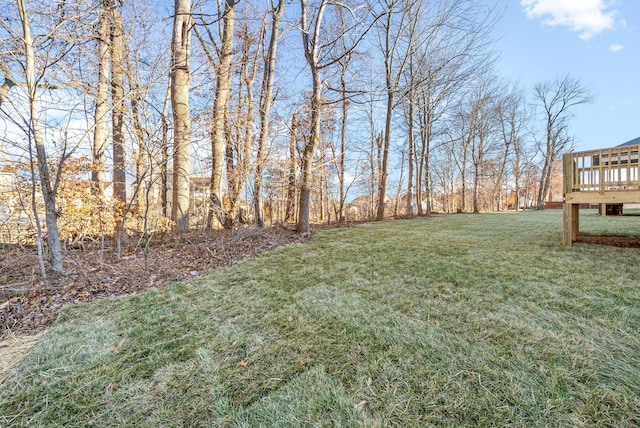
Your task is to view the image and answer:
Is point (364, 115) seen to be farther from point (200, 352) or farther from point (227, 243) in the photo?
point (200, 352)

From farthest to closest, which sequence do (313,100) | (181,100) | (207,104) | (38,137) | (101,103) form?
1. (207,104)
2. (313,100)
3. (181,100)
4. (101,103)
5. (38,137)

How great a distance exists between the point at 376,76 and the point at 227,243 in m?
9.53

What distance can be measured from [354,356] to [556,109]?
25126 mm

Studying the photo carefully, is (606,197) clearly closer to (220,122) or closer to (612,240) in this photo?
(612,240)

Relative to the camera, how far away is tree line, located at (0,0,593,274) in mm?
2875

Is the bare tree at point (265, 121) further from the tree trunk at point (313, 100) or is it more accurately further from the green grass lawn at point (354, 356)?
the green grass lawn at point (354, 356)

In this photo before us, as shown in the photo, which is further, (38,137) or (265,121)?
(265,121)

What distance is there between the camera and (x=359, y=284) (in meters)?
2.68

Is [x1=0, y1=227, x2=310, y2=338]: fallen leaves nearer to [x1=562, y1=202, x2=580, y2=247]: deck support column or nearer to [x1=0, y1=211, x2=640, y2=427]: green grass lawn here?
[x1=0, y1=211, x2=640, y2=427]: green grass lawn

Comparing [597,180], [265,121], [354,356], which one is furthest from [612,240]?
[265,121]

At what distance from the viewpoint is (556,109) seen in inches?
699

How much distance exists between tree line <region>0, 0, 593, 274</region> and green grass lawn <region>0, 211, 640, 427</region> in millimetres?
1945

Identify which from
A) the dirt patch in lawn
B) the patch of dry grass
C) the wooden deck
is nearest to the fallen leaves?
the patch of dry grass

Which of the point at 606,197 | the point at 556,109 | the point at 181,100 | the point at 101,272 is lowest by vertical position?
the point at 101,272
